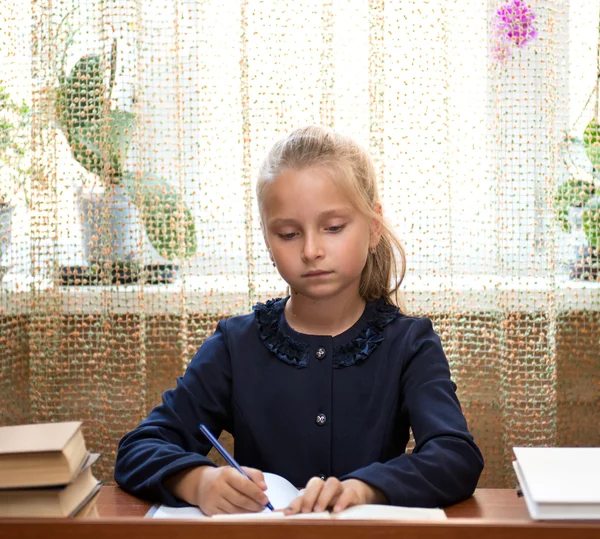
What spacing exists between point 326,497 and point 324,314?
17.1 inches

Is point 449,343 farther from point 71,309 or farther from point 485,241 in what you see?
point 71,309

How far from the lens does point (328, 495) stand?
0.78m

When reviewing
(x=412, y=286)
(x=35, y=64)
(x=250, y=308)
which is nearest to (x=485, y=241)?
(x=412, y=286)

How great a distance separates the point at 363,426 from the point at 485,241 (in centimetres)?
61

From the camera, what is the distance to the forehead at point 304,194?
1.08 m

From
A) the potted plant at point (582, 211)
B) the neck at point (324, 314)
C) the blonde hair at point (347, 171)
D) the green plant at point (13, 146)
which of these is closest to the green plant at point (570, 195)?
the potted plant at point (582, 211)

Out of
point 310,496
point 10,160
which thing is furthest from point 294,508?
point 10,160

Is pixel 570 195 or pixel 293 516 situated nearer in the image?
pixel 293 516

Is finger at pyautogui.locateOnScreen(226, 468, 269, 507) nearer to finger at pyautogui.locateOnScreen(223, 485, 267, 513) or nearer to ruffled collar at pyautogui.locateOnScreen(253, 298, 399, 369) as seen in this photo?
finger at pyautogui.locateOnScreen(223, 485, 267, 513)

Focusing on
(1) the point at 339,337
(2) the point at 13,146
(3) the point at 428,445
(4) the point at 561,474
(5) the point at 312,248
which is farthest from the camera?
(2) the point at 13,146

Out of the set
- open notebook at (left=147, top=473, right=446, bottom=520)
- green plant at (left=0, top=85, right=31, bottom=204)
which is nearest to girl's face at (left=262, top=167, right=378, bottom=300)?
open notebook at (left=147, top=473, right=446, bottom=520)

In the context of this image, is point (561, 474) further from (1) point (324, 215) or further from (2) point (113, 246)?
(2) point (113, 246)

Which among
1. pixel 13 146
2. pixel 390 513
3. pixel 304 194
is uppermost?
pixel 13 146

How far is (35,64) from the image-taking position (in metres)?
1.64
